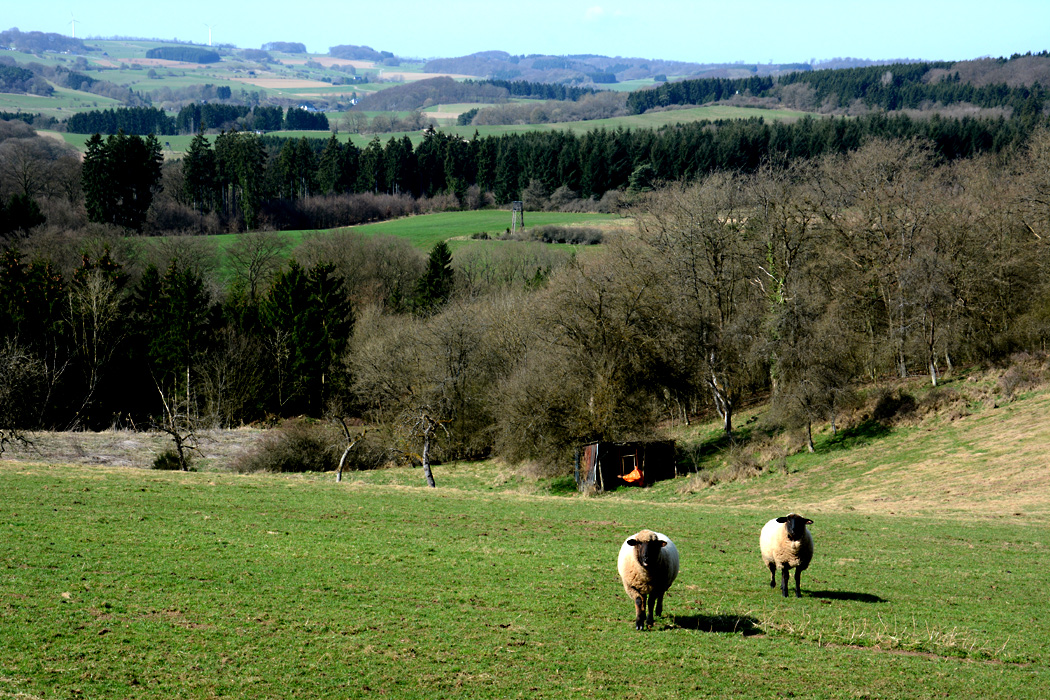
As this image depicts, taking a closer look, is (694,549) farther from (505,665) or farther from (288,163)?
(288,163)

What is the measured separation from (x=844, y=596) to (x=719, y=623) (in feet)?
13.3

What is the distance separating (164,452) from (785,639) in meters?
42.0

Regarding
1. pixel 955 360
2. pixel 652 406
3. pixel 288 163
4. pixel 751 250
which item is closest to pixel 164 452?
pixel 652 406

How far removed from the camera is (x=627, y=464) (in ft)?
152

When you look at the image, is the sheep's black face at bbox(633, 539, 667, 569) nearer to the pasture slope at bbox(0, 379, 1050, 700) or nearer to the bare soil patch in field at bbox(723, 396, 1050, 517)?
the pasture slope at bbox(0, 379, 1050, 700)

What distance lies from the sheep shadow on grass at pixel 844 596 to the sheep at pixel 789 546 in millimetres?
369

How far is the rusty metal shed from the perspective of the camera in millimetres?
45719

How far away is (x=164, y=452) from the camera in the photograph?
48.8 m

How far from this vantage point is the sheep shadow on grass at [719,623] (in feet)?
50.4

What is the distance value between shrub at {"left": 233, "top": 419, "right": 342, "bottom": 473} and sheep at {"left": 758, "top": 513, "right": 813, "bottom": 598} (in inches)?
1505

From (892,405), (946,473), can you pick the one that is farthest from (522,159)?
(946,473)

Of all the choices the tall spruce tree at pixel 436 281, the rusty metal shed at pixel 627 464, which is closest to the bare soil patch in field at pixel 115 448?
the rusty metal shed at pixel 627 464

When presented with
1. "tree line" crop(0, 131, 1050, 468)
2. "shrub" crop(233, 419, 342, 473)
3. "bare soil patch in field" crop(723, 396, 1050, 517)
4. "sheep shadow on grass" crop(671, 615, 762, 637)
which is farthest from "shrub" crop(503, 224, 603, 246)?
"sheep shadow on grass" crop(671, 615, 762, 637)

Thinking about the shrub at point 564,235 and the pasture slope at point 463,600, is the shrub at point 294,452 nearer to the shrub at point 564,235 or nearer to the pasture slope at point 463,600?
the pasture slope at point 463,600
